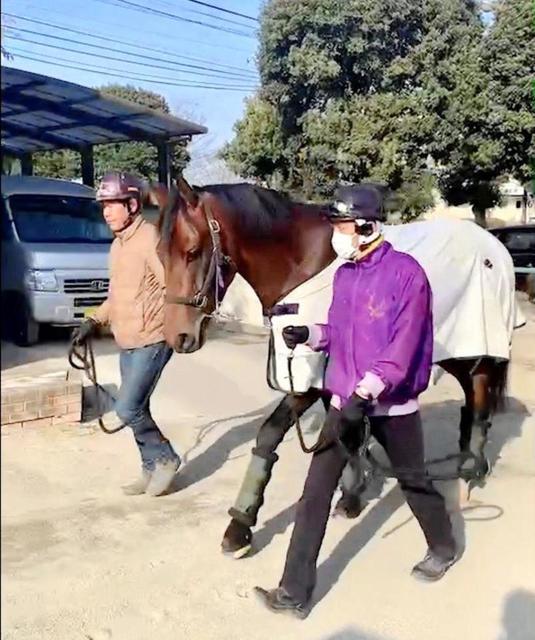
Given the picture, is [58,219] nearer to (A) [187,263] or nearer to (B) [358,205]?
(A) [187,263]

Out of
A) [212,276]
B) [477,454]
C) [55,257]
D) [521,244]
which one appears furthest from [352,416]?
[521,244]

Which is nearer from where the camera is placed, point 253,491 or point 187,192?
point 187,192

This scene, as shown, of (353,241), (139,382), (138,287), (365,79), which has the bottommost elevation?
(139,382)

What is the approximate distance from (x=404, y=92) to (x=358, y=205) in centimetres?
1668

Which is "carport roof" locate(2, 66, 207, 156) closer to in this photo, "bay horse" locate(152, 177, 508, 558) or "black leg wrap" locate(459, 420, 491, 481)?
"bay horse" locate(152, 177, 508, 558)

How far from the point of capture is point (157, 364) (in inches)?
170

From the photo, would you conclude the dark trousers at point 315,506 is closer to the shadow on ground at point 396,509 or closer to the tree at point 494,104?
the shadow on ground at point 396,509

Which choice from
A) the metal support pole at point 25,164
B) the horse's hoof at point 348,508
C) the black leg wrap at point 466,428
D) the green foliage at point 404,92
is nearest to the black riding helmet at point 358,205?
the metal support pole at point 25,164

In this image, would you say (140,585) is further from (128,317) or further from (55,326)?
(55,326)

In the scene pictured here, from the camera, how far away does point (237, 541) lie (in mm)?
3725

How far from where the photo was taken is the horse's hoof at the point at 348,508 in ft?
14.1

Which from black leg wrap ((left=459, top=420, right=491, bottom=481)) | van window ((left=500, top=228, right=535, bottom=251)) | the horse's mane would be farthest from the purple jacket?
van window ((left=500, top=228, right=535, bottom=251))

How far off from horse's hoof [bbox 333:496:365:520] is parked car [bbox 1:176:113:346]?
5260mm

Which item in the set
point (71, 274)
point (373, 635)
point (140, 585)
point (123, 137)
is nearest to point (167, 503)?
point (140, 585)
